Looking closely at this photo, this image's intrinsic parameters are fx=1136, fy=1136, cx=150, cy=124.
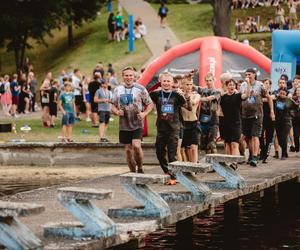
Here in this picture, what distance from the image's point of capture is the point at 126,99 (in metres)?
18.4

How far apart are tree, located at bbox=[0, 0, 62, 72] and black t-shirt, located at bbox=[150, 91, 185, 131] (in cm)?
3614

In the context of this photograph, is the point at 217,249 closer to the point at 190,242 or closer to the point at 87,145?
the point at 190,242

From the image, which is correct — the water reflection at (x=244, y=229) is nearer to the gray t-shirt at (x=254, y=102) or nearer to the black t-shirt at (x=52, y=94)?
the gray t-shirt at (x=254, y=102)

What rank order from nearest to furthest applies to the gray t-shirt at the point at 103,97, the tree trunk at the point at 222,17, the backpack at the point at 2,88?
the gray t-shirt at the point at 103,97 → the backpack at the point at 2,88 → the tree trunk at the point at 222,17

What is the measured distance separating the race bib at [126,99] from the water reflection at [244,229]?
2150 millimetres

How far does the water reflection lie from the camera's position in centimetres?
1639

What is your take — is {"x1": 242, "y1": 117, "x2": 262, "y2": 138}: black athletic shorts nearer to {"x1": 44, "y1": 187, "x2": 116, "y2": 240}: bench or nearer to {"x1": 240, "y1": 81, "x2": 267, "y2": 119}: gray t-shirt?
{"x1": 240, "y1": 81, "x2": 267, "y2": 119}: gray t-shirt

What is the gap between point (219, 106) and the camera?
2086cm

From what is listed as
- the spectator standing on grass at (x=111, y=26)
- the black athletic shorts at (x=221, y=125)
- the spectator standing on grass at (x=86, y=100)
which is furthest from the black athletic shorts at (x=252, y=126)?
the spectator standing on grass at (x=111, y=26)

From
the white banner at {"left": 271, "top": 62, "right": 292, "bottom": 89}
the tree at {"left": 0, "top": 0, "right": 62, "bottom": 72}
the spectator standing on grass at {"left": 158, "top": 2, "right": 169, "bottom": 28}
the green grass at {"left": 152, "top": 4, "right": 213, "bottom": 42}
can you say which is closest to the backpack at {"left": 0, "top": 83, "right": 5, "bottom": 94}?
the tree at {"left": 0, "top": 0, "right": 62, "bottom": 72}

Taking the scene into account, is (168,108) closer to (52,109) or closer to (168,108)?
(168,108)

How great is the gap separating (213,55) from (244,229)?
489 inches

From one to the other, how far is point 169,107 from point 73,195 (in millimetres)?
5565

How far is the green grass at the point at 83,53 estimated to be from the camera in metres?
54.4
